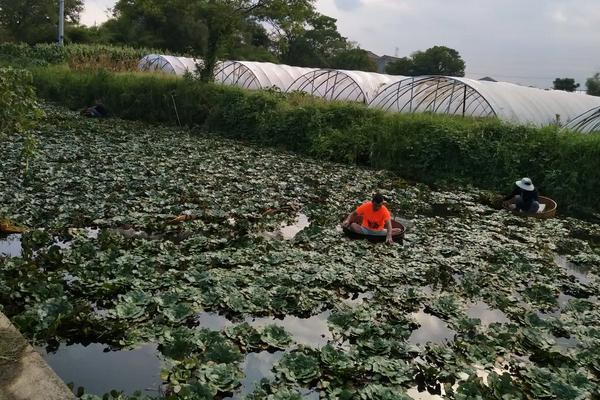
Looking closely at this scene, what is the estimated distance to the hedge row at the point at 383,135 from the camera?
1287 centimetres

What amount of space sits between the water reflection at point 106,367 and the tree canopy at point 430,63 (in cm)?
5661

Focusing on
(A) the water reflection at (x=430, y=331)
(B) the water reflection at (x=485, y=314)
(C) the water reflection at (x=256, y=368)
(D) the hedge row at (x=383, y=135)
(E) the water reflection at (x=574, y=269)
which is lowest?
(C) the water reflection at (x=256, y=368)

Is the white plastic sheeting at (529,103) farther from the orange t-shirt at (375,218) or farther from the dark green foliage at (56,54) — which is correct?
the dark green foliage at (56,54)

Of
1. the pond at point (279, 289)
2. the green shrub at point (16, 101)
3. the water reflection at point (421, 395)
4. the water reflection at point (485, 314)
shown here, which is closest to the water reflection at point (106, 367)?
the pond at point (279, 289)

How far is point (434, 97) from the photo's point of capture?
20.5 metres

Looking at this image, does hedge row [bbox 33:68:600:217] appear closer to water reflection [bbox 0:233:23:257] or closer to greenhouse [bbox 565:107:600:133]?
greenhouse [bbox 565:107:600:133]

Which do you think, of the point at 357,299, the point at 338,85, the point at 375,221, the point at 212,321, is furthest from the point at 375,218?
the point at 338,85

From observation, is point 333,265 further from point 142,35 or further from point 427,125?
point 142,35

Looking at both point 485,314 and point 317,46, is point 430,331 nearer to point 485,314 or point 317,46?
point 485,314

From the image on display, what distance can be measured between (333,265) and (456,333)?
1963 mm

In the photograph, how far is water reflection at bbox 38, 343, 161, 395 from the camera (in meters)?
4.50

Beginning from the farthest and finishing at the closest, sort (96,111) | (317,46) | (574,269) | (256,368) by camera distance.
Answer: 1. (317,46)
2. (96,111)
3. (574,269)
4. (256,368)

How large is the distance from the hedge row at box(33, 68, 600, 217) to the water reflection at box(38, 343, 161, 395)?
1110cm

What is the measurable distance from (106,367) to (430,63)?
59.2 metres
